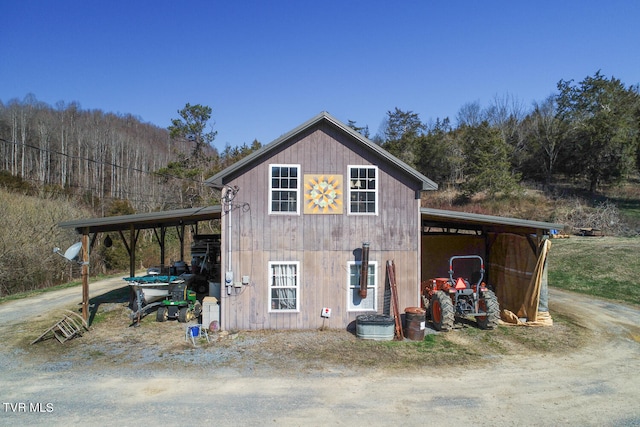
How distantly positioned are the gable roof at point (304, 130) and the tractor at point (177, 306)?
3898mm

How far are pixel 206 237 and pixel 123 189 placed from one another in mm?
41480

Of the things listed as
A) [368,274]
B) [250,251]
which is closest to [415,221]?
[368,274]

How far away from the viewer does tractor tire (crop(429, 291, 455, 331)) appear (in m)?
11.6

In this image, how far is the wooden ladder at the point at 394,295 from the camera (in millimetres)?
11312

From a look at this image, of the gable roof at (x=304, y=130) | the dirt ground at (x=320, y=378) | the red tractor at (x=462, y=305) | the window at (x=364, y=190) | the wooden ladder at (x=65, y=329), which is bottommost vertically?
the dirt ground at (x=320, y=378)

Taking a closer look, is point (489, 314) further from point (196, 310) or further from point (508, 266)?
point (196, 310)

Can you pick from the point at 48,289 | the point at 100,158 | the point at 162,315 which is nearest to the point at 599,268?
the point at 162,315

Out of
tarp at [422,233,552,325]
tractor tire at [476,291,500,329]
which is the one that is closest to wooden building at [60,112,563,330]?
tarp at [422,233,552,325]

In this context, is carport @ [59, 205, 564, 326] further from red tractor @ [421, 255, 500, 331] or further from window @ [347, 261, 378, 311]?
window @ [347, 261, 378, 311]

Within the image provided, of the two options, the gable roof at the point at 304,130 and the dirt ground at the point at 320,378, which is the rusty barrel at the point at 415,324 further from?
the gable roof at the point at 304,130

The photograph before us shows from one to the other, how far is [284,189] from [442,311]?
18.8 ft

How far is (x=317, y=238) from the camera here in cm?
1215

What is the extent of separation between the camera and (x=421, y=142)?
4506cm

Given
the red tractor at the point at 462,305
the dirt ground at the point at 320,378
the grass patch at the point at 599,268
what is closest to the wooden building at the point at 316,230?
the red tractor at the point at 462,305
